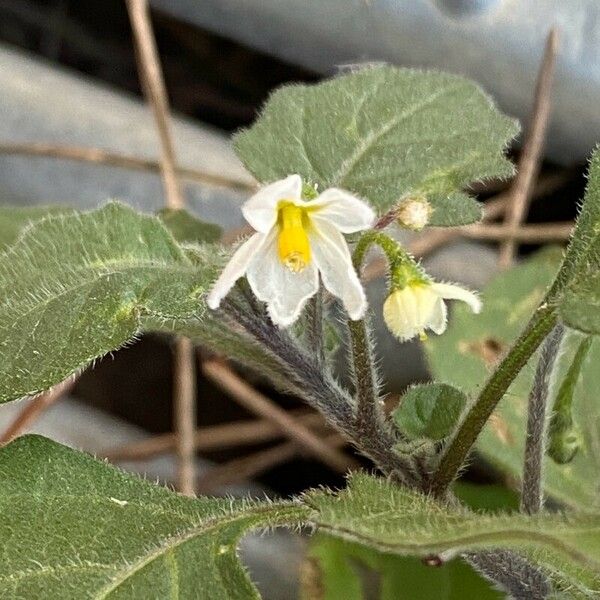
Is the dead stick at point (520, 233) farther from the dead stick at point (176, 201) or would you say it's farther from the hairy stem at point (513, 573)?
the hairy stem at point (513, 573)

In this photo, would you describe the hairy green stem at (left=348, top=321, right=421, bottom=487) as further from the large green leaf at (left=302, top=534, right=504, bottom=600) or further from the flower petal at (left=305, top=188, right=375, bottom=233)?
the large green leaf at (left=302, top=534, right=504, bottom=600)

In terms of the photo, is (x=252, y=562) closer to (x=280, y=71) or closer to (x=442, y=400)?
(x=442, y=400)

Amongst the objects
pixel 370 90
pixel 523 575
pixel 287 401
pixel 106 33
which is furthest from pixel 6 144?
pixel 523 575

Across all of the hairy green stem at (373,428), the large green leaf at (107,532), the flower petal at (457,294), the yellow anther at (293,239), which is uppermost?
the yellow anther at (293,239)

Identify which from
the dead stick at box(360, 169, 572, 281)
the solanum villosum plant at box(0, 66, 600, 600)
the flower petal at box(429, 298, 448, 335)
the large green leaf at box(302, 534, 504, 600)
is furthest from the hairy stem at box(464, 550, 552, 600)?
the dead stick at box(360, 169, 572, 281)

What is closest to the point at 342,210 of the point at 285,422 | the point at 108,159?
the point at 285,422

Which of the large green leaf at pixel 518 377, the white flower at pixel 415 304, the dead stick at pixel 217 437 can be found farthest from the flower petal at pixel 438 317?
the dead stick at pixel 217 437

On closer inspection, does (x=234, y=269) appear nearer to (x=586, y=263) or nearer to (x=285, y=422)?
(x=586, y=263)
